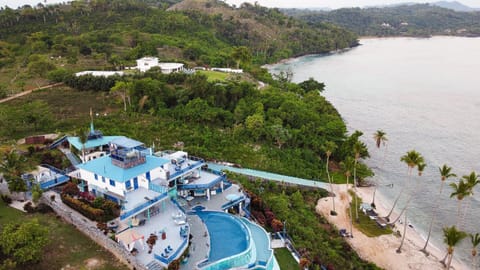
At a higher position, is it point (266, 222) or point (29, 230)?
point (29, 230)

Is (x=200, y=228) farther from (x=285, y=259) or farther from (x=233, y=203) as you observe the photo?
(x=285, y=259)

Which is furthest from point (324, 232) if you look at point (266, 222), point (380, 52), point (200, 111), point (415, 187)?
point (380, 52)

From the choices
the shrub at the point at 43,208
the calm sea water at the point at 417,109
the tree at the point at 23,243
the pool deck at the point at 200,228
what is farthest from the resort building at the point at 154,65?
the tree at the point at 23,243

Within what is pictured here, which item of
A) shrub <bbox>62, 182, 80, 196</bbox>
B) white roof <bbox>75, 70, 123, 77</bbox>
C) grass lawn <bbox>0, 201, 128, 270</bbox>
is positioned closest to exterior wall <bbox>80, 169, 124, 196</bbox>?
→ shrub <bbox>62, 182, 80, 196</bbox>

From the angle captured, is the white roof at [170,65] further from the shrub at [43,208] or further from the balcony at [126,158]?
the shrub at [43,208]

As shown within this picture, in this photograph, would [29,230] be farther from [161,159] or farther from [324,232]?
[324,232]

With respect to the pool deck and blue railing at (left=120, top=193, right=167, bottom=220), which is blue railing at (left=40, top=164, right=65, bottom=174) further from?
the pool deck
